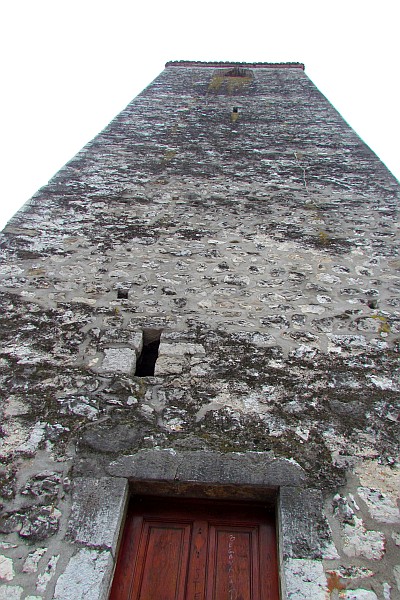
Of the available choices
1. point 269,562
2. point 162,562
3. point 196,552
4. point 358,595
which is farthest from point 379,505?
point 162,562

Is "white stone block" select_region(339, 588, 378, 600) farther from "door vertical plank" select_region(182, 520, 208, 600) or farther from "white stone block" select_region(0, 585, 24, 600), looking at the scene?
"white stone block" select_region(0, 585, 24, 600)

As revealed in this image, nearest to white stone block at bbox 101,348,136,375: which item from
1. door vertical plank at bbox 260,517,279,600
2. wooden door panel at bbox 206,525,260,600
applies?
wooden door panel at bbox 206,525,260,600

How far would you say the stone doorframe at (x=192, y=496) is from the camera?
6.93 feet

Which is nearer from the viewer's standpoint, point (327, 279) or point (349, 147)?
point (327, 279)

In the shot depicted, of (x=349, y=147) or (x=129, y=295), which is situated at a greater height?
(x=349, y=147)

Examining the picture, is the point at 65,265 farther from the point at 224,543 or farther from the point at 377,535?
the point at 377,535

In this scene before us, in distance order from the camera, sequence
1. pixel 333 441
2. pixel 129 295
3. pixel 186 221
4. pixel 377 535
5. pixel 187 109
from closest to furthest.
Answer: pixel 377 535
pixel 333 441
pixel 129 295
pixel 186 221
pixel 187 109

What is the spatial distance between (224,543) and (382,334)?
5.46ft

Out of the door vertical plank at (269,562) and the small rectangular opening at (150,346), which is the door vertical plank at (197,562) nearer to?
the door vertical plank at (269,562)

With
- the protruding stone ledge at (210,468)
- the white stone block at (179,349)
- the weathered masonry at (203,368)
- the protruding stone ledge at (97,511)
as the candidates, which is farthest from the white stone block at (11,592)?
the white stone block at (179,349)

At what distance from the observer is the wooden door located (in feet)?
7.31

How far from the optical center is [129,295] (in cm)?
355

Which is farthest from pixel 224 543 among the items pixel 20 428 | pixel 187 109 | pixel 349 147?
pixel 187 109

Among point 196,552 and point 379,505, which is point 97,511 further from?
point 379,505
